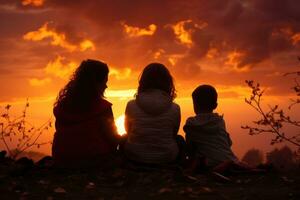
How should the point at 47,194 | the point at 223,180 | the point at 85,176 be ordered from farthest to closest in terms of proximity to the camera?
1. the point at 85,176
2. the point at 223,180
3. the point at 47,194

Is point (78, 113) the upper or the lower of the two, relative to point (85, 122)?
upper

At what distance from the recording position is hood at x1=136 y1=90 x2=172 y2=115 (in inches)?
351

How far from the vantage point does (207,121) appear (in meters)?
9.19

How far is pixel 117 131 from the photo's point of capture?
924cm

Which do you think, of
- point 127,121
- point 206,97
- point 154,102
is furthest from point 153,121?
point 206,97

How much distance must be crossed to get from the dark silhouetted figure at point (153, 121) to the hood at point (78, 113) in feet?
1.66

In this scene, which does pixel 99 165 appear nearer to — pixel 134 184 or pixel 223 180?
pixel 134 184

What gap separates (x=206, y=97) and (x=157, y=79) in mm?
971

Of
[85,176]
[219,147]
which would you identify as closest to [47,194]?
[85,176]

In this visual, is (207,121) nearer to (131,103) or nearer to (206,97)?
(206,97)

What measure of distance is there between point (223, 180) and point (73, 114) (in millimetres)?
→ 2969

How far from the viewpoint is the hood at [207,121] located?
919cm

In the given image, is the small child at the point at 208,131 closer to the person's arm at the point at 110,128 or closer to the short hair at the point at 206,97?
the short hair at the point at 206,97

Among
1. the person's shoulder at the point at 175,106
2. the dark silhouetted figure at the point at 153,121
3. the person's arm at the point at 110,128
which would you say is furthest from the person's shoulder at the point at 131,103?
the person's shoulder at the point at 175,106
